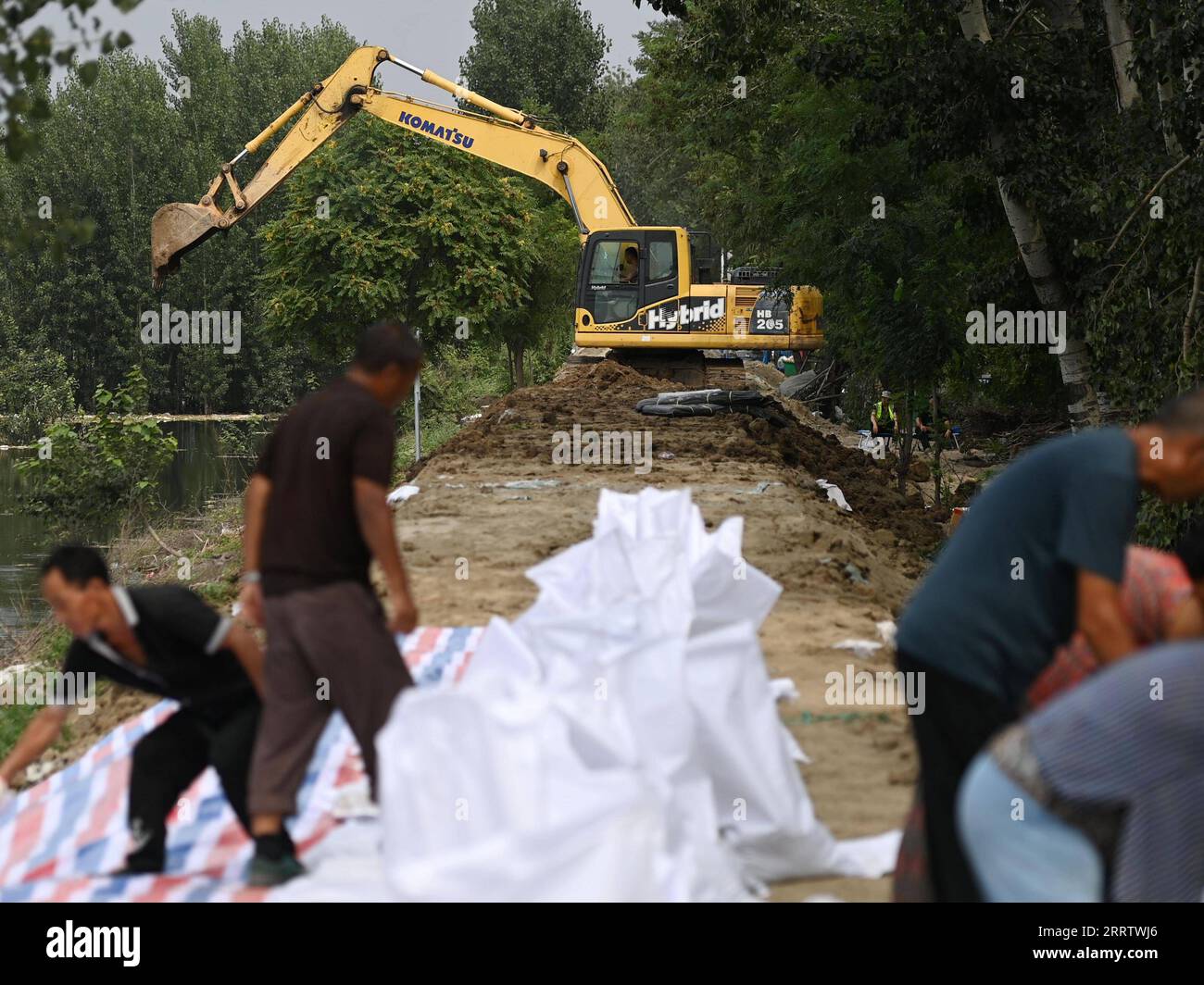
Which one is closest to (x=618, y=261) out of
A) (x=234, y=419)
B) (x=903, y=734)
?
(x=903, y=734)

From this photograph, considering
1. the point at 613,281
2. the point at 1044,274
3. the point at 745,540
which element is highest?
the point at 613,281

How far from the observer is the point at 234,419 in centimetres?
5669

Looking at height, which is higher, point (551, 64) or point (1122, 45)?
point (551, 64)

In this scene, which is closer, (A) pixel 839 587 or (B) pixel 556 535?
(A) pixel 839 587

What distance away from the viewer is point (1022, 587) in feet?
12.1

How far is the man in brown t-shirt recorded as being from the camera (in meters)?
4.48

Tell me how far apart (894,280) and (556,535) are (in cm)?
809

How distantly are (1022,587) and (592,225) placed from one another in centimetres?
2206

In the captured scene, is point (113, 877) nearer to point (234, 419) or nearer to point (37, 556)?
point (37, 556)

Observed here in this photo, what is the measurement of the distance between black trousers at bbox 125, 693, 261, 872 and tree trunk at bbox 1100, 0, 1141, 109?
39.2 feet

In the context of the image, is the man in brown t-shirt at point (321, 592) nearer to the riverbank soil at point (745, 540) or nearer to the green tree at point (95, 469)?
the riverbank soil at point (745, 540)

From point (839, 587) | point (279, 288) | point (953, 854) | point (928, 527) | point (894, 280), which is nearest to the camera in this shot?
point (953, 854)

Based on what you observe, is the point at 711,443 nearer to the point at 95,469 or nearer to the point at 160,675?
the point at 95,469

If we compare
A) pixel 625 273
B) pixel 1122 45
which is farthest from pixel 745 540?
pixel 625 273
